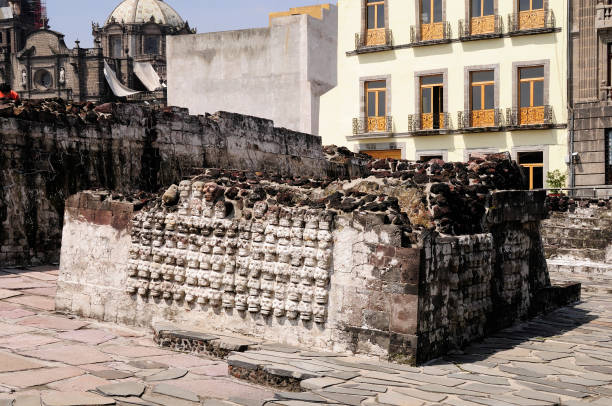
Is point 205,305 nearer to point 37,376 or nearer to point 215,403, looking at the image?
point 37,376

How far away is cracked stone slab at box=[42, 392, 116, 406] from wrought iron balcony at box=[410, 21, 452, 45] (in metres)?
20.5

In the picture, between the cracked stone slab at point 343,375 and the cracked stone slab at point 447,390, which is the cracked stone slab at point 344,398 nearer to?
the cracked stone slab at point 343,375

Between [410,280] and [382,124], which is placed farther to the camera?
[382,124]

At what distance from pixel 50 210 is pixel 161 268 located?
4.08 m

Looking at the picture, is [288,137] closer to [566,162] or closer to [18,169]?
[18,169]

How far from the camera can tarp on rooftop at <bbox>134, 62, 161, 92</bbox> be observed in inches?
2478

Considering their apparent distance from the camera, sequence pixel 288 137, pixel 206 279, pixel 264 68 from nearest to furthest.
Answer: pixel 206 279 < pixel 288 137 < pixel 264 68

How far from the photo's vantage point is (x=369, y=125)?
82.3ft

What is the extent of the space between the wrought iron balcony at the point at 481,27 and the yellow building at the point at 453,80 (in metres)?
0.03

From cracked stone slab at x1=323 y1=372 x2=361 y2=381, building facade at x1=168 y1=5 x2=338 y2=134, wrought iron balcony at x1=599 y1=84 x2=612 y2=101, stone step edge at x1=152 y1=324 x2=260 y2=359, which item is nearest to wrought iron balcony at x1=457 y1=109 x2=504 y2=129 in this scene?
wrought iron balcony at x1=599 y1=84 x2=612 y2=101

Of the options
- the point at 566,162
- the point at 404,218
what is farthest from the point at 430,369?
the point at 566,162

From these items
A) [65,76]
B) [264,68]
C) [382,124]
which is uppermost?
[65,76]

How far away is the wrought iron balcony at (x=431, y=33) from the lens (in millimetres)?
23719

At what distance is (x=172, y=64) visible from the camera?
3066 cm
